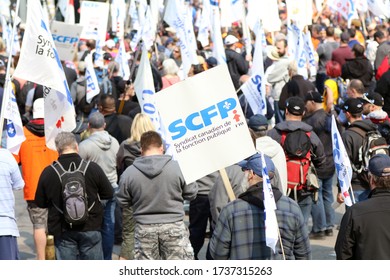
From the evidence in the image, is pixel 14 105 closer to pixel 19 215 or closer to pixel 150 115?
pixel 150 115

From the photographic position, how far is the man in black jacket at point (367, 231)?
254 inches

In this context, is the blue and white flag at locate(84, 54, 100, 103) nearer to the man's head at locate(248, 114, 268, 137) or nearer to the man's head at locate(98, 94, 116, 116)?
the man's head at locate(98, 94, 116, 116)

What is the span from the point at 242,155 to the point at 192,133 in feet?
1.25

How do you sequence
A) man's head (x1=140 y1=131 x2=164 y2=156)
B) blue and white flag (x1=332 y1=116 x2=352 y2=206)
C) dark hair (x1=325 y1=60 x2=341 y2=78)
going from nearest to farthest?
blue and white flag (x1=332 y1=116 x2=352 y2=206)
man's head (x1=140 y1=131 x2=164 y2=156)
dark hair (x1=325 y1=60 x2=341 y2=78)

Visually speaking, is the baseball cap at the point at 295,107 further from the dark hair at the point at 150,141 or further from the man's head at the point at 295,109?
the dark hair at the point at 150,141

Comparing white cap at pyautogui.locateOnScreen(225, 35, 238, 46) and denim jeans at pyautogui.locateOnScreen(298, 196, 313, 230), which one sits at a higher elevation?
white cap at pyautogui.locateOnScreen(225, 35, 238, 46)

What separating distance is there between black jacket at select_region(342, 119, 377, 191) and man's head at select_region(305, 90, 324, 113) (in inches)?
53.0

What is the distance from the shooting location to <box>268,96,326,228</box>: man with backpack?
1007cm

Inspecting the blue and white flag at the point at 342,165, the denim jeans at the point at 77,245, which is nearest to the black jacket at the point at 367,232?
the blue and white flag at the point at 342,165

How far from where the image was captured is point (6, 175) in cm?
811

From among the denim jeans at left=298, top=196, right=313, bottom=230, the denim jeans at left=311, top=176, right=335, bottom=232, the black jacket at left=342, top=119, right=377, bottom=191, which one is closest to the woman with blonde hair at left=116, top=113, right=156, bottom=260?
the denim jeans at left=298, top=196, right=313, bottom=230

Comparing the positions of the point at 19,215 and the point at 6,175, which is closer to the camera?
the point at 6,175

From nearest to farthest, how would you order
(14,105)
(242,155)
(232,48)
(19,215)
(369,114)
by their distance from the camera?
(242,155) < (14,105) < (369,114) < (19,215) < (232,48)
